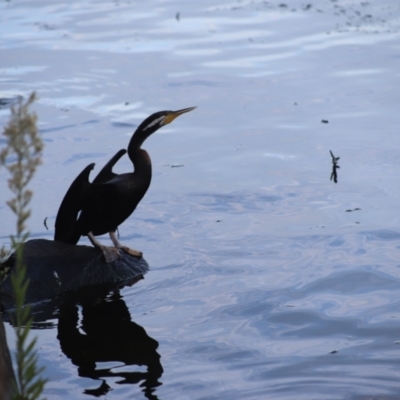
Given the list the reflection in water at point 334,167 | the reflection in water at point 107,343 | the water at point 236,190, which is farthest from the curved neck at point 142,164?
the reflection in water at point 334,167

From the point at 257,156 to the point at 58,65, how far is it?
4.89 metres

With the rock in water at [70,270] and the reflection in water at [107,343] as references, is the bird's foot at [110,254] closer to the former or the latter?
the rock in water at [70,270]

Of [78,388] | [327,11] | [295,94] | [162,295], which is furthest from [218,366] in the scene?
[327,11]

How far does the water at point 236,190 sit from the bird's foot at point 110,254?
1.05 ft

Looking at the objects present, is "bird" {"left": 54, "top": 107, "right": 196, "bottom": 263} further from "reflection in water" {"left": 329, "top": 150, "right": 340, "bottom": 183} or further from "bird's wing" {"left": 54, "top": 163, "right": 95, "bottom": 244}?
"reflection in water" {"left": 329, "top": 150, "right": 340, "bottom": 183}

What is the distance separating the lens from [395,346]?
5.16 meters

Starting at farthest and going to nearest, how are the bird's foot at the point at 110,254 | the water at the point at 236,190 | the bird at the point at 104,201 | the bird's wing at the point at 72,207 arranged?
1. the bird's foot at the point at 110,254
2. the bird at the point at 104,201
3. the bird's wing at the point at 72,207
4. the water at the point at 236,190

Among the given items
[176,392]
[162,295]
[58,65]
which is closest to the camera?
[176,392]

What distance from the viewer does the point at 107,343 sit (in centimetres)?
540

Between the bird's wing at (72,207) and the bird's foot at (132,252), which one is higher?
the bird's wing at (72,207)

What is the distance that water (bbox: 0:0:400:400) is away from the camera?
505cm

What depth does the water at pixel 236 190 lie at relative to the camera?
16.6 feet

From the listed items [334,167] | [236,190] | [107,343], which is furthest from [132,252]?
[334,167]

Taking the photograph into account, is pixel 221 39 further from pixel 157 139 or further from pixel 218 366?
pixel 218 366
